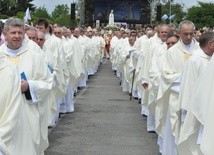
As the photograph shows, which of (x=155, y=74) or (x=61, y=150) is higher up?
(x=155, y=74)

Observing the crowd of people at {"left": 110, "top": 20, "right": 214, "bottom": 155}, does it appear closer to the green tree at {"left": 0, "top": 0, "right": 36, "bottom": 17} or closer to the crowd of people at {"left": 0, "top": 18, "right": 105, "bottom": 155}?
the crowd of people at {"left": 0, "top": 18, "right": 105, "bottom": 155}

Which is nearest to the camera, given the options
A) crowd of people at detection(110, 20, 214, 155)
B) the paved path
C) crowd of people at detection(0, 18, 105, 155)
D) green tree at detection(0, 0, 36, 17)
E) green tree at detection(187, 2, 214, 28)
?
crowd of people at detection(0, 18, 105, 155)

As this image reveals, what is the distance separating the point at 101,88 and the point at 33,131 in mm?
11890

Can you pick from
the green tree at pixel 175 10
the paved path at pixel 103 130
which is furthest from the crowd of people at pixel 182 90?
the green tree at pixel 175 10

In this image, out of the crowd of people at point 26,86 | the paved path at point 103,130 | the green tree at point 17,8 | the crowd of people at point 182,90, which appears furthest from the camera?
the green tree at point 17,8

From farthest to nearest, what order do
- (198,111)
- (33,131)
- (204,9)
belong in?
1. (204,9)
2. (33,131)
3. (198,111)

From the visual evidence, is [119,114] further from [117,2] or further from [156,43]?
[117,2]

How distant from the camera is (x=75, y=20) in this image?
2090 inches

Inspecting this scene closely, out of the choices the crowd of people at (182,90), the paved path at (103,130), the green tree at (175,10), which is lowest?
the paved path at (103,130)

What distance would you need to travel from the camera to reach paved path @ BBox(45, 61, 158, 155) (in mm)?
8969

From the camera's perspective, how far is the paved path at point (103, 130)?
29.4 ft

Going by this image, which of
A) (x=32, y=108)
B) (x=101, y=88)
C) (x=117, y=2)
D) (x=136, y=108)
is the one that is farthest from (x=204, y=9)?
(x=32, y=108)

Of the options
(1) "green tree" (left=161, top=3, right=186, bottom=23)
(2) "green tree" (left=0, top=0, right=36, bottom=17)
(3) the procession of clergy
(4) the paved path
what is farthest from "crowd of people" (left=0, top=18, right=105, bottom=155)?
(2) "green tree" (left=0, top=0, right=36, bottom=17)

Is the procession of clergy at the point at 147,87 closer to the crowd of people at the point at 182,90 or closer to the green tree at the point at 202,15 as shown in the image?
the crowd of people at the point at 182,90
